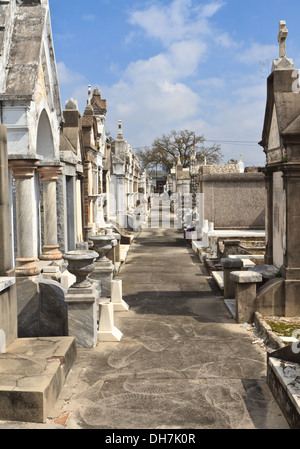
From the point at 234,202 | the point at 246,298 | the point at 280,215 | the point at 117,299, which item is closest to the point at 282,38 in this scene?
the point at 280,215

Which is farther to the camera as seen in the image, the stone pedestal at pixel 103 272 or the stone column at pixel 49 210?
the stone pedestal at pixel 103 272

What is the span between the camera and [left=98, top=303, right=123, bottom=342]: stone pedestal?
22.4ft

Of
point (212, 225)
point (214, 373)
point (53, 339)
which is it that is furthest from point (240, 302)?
point (212, 225)

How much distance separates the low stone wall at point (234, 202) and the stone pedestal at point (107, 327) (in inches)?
510

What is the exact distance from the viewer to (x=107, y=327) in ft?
22.6

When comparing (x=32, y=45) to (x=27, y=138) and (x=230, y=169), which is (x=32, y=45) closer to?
(x=27, y=138)

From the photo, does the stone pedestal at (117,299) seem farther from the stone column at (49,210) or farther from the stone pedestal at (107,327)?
the stone pedestal at (107,327)

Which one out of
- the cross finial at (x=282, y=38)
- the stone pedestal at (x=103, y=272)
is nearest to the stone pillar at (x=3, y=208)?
the stone pedestal at (x=103, y=272)

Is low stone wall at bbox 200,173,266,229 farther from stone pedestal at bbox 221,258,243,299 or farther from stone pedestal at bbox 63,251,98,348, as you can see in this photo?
stone pedestal at bbox 63,251,98,348

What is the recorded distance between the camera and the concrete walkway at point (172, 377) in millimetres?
4434

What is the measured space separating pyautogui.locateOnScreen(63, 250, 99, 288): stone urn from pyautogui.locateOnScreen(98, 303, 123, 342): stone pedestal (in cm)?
56

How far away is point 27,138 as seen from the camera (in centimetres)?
718

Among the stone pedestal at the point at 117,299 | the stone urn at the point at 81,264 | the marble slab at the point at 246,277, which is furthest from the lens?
the stone pedestal at the point at 117,299

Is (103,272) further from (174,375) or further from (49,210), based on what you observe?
(174,375)
